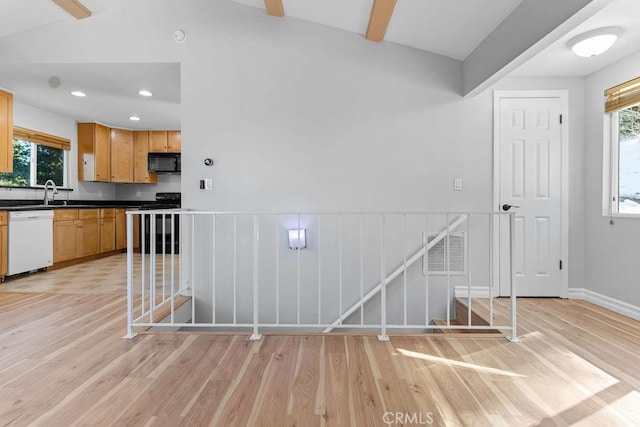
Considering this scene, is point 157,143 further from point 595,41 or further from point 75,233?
point 595,41

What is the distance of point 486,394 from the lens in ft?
5.64

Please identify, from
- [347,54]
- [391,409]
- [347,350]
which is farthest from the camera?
[347,54]

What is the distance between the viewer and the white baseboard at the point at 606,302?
112 inches

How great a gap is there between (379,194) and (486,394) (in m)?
2.00

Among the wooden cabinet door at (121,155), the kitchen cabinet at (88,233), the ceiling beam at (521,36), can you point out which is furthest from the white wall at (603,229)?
the wooden cabinet door at (121,155)

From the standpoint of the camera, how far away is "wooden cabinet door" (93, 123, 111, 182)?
5902 mm

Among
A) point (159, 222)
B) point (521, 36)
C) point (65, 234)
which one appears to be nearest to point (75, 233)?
point (65, 234)

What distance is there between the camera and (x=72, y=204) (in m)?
5.79

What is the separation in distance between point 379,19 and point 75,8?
2.84 meters

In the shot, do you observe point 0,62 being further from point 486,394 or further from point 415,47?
point 486,394

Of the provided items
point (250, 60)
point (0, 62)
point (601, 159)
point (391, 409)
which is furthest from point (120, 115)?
point (601, 159)

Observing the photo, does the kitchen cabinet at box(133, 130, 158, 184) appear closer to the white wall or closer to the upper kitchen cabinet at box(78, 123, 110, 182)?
the upper kitchen cabinet at box(78, 123, 110, 182)

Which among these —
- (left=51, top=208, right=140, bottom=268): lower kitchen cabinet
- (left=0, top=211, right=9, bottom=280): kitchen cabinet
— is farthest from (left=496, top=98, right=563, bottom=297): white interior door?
(left=51, top=208, right=140, bottom=268): lower kitchen cabinet

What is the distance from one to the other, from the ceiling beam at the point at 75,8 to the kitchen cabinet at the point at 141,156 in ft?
11.4
